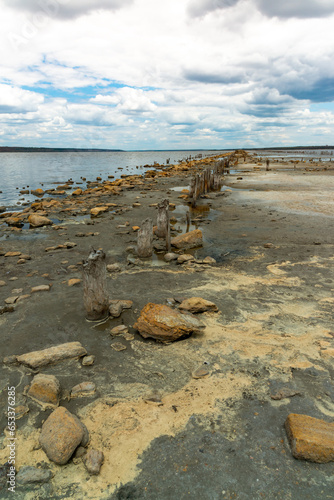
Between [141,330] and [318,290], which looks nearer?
[141,330]

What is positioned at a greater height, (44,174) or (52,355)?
(44,174)

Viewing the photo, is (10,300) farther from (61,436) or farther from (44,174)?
(44,174)

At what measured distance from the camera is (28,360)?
180 inches

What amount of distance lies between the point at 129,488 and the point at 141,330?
2618 millimetres

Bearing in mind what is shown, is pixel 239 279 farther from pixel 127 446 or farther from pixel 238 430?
pixel 127 446

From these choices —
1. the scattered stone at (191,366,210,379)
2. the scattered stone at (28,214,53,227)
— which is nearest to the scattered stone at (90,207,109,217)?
the scattered stone at (28,214,53,227)

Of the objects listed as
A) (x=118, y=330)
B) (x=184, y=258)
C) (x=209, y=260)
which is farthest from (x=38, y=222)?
(x=118, y=330)

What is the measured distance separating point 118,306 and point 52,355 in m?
1.82

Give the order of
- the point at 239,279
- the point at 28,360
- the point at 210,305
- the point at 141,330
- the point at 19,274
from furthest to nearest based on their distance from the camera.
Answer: the point at 19,274, the point at 239,279, the point at 210,305, the point at 141,330, the point at 28,360

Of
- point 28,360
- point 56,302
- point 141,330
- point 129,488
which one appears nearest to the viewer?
point 129,488

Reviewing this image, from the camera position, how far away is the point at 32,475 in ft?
9.83

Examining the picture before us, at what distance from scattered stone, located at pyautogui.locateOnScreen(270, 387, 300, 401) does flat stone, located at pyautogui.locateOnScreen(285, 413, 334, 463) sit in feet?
1.75

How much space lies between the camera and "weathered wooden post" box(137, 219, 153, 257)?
31.7 feet

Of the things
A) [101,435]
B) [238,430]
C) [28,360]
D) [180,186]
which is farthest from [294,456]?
[180,186]
